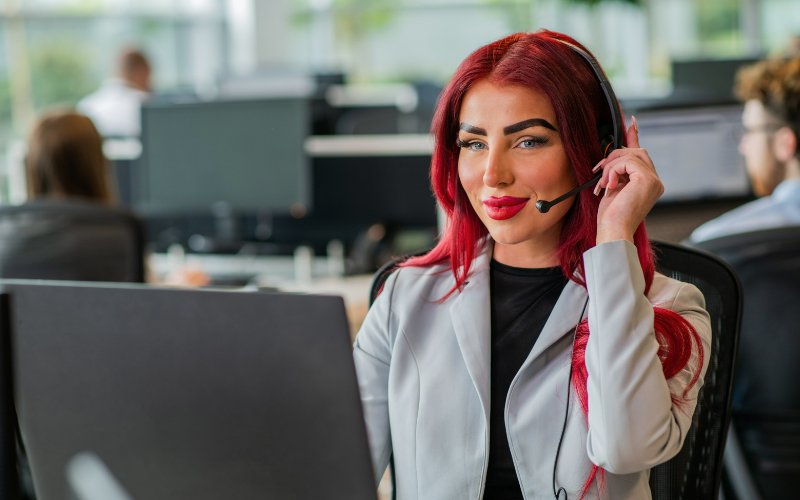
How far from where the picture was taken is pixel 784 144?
6.07 ft

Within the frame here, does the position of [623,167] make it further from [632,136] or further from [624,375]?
[624,375]

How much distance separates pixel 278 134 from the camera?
274 centimetres

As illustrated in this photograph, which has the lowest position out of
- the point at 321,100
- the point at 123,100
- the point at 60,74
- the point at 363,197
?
the point at 363,197

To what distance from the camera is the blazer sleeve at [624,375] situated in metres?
0.82

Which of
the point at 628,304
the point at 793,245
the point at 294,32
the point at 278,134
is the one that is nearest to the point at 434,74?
the point at 294,32

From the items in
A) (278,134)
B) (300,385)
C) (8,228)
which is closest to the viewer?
(300,385)

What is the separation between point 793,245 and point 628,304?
62 centimetres

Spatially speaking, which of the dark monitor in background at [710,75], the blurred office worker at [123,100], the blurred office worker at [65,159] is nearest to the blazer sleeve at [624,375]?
the blurred office worker at [65,159]

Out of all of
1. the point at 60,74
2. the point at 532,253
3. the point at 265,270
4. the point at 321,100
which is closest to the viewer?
the point at 532,253

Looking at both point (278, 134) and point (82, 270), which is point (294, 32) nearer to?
point (278, 134)

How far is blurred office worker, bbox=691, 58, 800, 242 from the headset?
937mm

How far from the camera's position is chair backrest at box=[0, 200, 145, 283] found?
6.43ft

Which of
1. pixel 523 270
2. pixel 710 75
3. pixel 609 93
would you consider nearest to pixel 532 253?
pixel 523 270

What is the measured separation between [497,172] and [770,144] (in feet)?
4.13
